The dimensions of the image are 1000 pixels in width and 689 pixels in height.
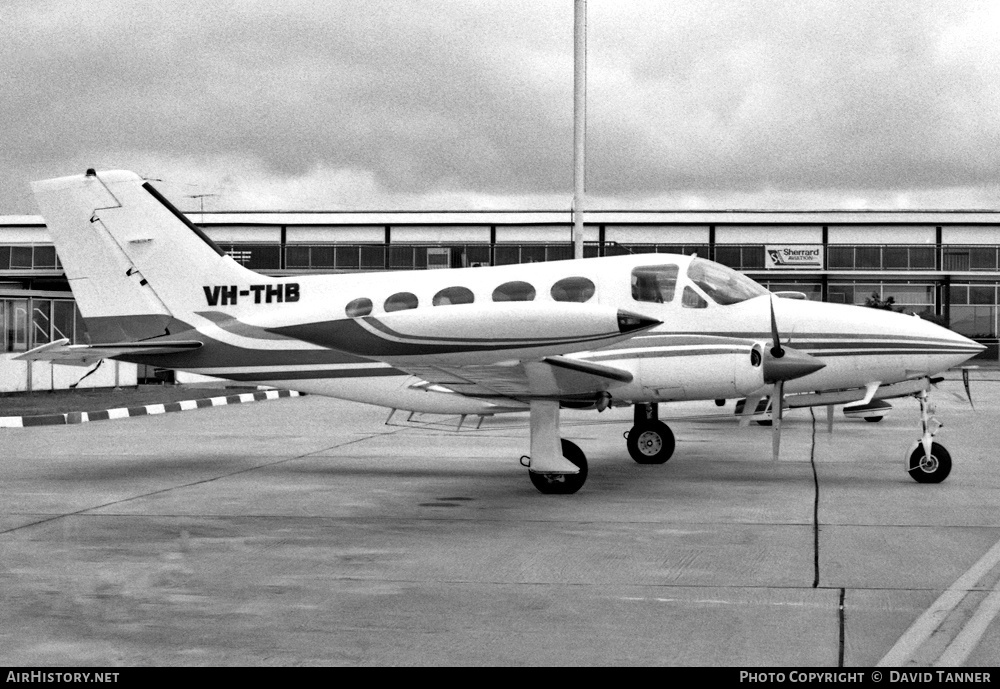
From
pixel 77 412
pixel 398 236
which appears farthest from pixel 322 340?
pixel 398 236

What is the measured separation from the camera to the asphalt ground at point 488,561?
18.3 ft

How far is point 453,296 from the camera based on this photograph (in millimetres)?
12570

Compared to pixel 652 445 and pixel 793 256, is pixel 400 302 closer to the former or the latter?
pixel 652 445

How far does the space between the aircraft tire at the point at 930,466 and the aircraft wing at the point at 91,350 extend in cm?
862

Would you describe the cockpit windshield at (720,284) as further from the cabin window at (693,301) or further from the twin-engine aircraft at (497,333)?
the cabin window at (693,301)

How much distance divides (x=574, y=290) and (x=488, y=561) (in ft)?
16.8

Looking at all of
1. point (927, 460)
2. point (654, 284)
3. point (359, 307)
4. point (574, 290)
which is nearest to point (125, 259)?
point (359, 307)

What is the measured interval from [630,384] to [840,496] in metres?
2.53

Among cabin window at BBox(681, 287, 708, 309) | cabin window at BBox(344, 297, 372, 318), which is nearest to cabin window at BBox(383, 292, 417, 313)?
cabin window at BBox(344, 297, 372, 318)

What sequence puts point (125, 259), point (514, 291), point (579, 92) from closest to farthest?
point (514, 291), point (125, 259), point (579, 92)

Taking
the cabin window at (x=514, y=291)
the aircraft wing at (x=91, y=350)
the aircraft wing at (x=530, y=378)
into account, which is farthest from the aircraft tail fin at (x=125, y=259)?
the aircraft wing at (x=530, y=378)

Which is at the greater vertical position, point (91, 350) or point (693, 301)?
point (693, 301)

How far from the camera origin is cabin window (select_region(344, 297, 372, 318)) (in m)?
12.8
